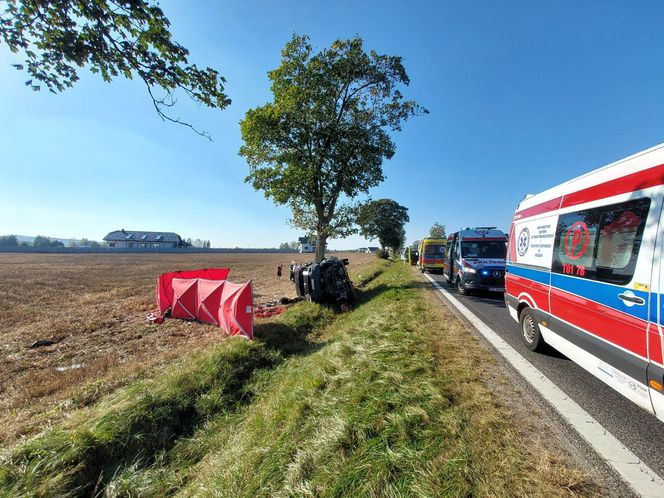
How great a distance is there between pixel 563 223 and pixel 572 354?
1.75 meters

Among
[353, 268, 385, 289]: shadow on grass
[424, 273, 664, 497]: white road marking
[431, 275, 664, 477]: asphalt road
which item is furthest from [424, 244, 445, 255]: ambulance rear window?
[424, 273, 664, 497]: white road marking

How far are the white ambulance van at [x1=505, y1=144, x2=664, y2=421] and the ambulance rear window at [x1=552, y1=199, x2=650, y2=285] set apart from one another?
0.03 feet

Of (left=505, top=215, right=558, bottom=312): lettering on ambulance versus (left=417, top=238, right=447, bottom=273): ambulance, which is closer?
(left=505, top=215, right=558, bottom=312): lettering on ambulance

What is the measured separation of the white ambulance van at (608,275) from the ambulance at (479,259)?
17.6 feet

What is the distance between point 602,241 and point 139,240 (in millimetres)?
113761

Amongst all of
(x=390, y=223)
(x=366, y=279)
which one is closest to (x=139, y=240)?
(x=390, y=223)

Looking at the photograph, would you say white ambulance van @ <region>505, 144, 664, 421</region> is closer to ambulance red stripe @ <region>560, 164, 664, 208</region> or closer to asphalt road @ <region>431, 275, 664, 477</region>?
→ ambulance red stripe @ <region>560, 164, 664, 208</region>

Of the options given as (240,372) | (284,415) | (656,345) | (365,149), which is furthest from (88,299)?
(656,345)

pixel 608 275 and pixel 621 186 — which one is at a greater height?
pixel 621 186

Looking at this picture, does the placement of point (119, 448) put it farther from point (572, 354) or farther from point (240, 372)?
point (572, 354)

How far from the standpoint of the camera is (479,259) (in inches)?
433

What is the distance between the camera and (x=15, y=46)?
3.17 metres

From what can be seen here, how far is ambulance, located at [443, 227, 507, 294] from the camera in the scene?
987cm

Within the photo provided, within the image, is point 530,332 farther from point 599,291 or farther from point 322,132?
point 322,132
